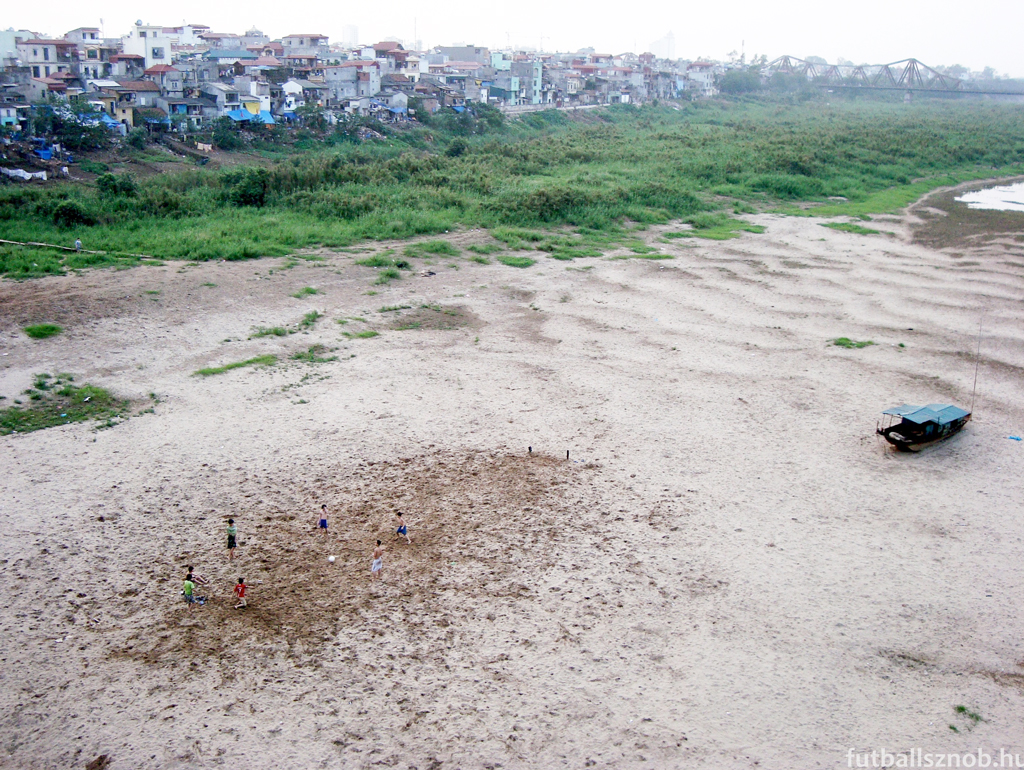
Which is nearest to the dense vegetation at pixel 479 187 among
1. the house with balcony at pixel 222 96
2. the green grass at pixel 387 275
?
the green grass at pixel 387 275

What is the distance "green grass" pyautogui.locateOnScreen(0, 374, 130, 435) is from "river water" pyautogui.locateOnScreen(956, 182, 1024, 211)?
4383 centimetres

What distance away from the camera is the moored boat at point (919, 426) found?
51.8ft

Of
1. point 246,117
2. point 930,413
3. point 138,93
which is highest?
point 138,93

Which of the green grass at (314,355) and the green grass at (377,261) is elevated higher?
the green grass at (377,261)

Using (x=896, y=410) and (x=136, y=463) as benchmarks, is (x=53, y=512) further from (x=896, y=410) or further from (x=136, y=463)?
(x=896, y=410)

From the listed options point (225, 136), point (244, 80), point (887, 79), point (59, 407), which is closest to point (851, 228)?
point (59, 407)

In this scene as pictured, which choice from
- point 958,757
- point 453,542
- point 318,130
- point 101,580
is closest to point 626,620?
point 453,542

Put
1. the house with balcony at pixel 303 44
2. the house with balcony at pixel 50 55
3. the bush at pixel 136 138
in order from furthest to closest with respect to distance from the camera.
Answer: the house with balcony at pixel 303 44 → the house with balcony at pixel 50 55 → the bush at pixel 136 138

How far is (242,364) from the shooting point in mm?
18547

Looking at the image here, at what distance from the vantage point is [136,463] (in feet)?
46.9

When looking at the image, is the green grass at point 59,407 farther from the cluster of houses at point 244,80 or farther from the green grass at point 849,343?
the cluster of houses at point 244,80

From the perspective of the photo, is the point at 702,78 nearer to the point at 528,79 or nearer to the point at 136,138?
the point at 528,79

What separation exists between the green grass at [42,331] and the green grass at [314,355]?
227 inches

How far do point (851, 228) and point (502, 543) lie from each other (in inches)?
1158
